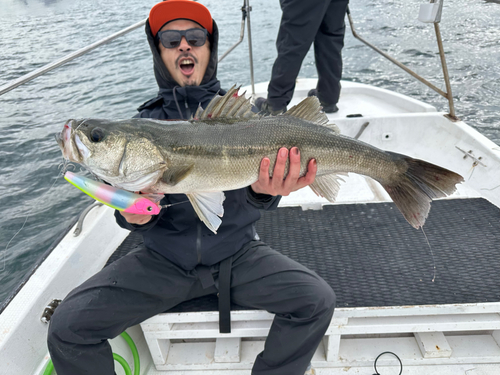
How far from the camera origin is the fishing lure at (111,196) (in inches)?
71.0

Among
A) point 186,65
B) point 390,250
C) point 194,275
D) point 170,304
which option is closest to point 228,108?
point 186,65

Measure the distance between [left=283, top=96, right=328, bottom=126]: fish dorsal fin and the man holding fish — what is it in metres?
0.24

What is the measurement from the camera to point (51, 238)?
5.32 metres

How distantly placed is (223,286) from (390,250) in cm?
144

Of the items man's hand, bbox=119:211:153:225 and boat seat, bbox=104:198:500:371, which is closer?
man's hand, bbox=119:211:153:225

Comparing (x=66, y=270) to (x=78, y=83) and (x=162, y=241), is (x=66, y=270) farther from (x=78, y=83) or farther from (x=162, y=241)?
(x=78, y=83)

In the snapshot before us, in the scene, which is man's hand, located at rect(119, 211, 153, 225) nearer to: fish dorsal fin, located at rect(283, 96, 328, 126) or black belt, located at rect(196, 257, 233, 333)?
black belt, located at rect(196, 257, 233, 333)

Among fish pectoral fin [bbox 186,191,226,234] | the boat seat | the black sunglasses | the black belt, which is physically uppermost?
the black sunglasses

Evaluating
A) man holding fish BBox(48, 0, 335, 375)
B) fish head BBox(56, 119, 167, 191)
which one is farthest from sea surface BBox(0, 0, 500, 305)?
fish head BBox(56, 119, 167, 191)

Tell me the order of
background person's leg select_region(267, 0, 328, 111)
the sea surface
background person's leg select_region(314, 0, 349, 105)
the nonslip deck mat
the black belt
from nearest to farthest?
the black belt, the nonslip deck mat, background person's leg select_region(267, 0, 328, 111), background person's leg select_region(314, 0, 349, 105), the sea surface

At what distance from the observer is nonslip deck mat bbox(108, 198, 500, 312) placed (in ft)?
7.84

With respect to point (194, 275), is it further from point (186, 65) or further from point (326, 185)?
point (186, 65)

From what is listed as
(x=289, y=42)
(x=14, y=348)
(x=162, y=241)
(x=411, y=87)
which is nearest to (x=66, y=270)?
(x=14, y=348)

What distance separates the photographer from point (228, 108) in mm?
2049
